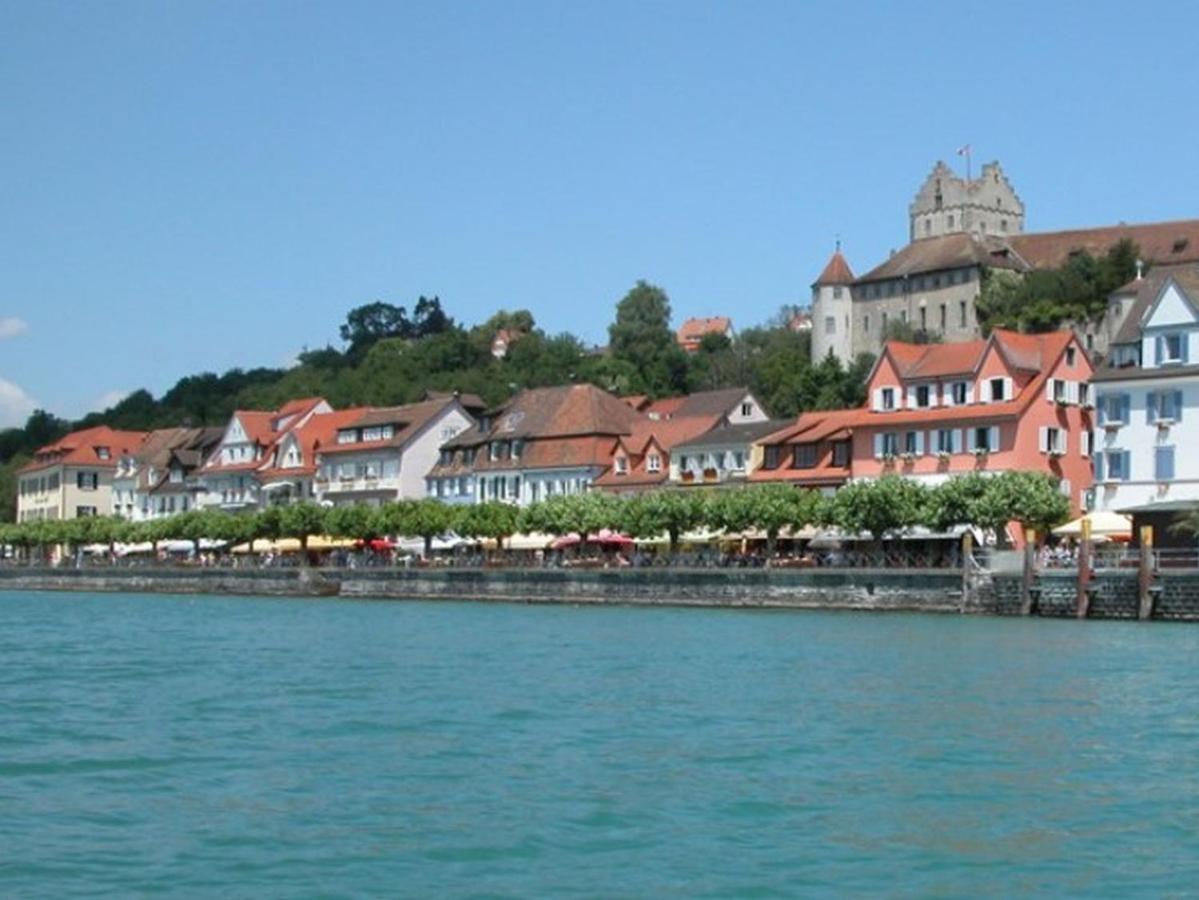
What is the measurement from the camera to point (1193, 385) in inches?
2719

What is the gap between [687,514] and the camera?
77.9 meters

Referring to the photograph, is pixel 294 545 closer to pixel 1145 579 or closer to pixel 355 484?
pixel 355 484

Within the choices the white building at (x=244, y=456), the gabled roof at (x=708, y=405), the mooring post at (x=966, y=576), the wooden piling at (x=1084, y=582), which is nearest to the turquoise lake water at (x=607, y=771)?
the wooden piling at (x=1084, y=582)

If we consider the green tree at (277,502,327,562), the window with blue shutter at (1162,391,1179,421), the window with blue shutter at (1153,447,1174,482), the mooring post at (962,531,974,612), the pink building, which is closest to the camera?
the mooring post at (962,531,974,612)

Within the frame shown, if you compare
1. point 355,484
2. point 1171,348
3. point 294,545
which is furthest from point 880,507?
point 355,484

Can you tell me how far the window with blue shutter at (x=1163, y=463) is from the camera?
69.4m

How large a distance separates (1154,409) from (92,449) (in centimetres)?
9063

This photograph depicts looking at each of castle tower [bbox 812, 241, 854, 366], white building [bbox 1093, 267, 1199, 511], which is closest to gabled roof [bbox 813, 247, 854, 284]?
castle tower [bbox 812, 241, 854, 366]

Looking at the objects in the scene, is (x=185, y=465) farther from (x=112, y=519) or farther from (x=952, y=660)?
(x=952, y=660)

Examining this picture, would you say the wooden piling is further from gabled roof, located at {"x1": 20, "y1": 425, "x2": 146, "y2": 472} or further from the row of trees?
gabled roof, located at {"x1": 20, "y1": 425, "x2": 146, "y2": 472}

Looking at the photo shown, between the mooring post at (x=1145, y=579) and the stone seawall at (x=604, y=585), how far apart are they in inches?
225

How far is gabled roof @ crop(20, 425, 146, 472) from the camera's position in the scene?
14150cm

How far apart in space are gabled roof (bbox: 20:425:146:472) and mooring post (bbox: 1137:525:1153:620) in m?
97.6

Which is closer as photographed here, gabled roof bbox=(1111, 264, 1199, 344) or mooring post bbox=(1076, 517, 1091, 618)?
mooring post bbox=(1076, 517, 1091, 618)
